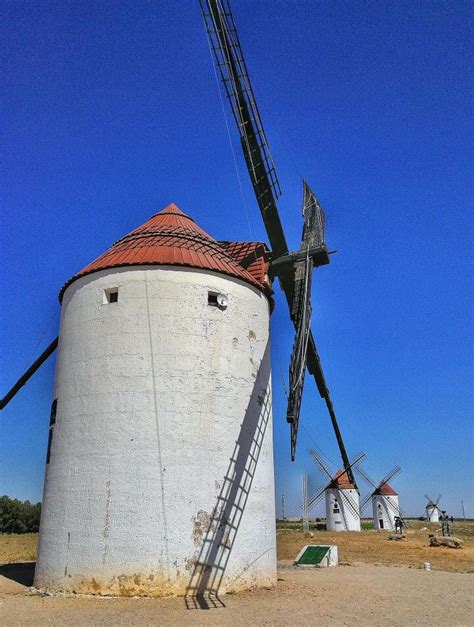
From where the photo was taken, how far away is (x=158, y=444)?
416 inches

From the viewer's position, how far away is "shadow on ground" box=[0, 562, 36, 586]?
39.3 feet

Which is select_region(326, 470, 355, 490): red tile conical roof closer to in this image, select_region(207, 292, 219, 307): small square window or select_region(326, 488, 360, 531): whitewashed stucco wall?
select_region(326, 488, 360, 531): whitewashed stucco wall

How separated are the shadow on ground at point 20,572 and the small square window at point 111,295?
6.52m

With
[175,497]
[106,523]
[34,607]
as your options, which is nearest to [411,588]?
[175,497]

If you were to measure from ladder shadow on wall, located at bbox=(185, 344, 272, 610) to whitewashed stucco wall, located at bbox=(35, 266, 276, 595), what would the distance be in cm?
3

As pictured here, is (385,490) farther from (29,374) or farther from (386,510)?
(29,374)

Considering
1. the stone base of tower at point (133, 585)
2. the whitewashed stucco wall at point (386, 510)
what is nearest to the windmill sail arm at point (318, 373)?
the stone base of tower at point (133, 585)

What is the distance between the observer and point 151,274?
39.4ft

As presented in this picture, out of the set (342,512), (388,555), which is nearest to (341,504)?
(342,512)

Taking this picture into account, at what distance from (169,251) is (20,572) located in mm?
9297

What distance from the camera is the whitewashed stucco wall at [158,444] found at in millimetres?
10062

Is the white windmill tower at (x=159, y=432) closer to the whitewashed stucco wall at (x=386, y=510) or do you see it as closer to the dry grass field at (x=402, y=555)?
the dry grass field at (x=402, y=555)

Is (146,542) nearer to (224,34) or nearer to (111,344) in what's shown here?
(111,344)

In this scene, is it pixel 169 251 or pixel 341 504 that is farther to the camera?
pixel 341 504
